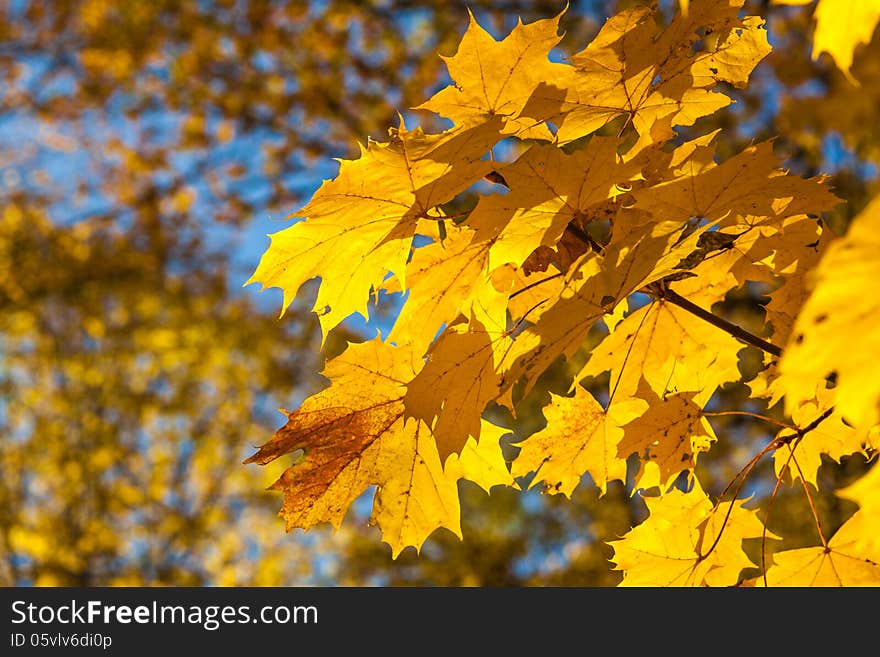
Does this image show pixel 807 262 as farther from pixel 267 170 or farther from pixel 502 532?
pixel 502 532

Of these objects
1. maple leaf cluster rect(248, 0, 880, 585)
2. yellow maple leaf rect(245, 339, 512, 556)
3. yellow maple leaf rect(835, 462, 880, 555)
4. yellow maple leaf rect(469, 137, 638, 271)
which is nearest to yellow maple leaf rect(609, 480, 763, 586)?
maple leaf cluster rect(248, 0, 880, 585)

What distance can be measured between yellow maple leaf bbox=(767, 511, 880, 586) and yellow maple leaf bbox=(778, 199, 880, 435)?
0.82 metres

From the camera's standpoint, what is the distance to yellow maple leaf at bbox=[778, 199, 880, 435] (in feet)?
1.34

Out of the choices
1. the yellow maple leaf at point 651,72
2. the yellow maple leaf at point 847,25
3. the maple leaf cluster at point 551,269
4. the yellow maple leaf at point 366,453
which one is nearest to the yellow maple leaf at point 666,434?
the maple leaf cluster at point 551,269

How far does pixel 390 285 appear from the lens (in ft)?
3.89

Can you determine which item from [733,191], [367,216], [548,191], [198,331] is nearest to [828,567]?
[733,191]

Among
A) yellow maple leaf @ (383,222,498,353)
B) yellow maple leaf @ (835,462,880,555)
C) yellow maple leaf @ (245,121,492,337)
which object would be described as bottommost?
yellow maple leaf @ (835,462,880,555)

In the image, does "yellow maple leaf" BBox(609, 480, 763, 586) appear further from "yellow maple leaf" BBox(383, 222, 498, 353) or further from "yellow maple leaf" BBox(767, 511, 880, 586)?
"yellow maple leaf" BBox(383, 222, 498, 353)

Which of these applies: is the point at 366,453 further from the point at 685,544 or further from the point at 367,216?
the point at 685,544

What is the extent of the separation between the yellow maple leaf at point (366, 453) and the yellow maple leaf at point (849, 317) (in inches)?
27.4

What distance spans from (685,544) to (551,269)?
492mm

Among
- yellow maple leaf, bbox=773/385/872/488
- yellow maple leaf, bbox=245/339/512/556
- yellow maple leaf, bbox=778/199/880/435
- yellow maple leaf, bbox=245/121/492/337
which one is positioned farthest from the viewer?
yellow maple leaf, bbox=773/385/872/488

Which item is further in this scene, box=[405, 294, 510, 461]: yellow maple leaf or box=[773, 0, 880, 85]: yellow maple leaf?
box=[405, 294, 510, 461]: yellow maple leaf

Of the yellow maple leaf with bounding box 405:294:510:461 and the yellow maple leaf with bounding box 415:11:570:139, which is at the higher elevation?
the yellow maple leaf with bounding box 415:11:570:139
